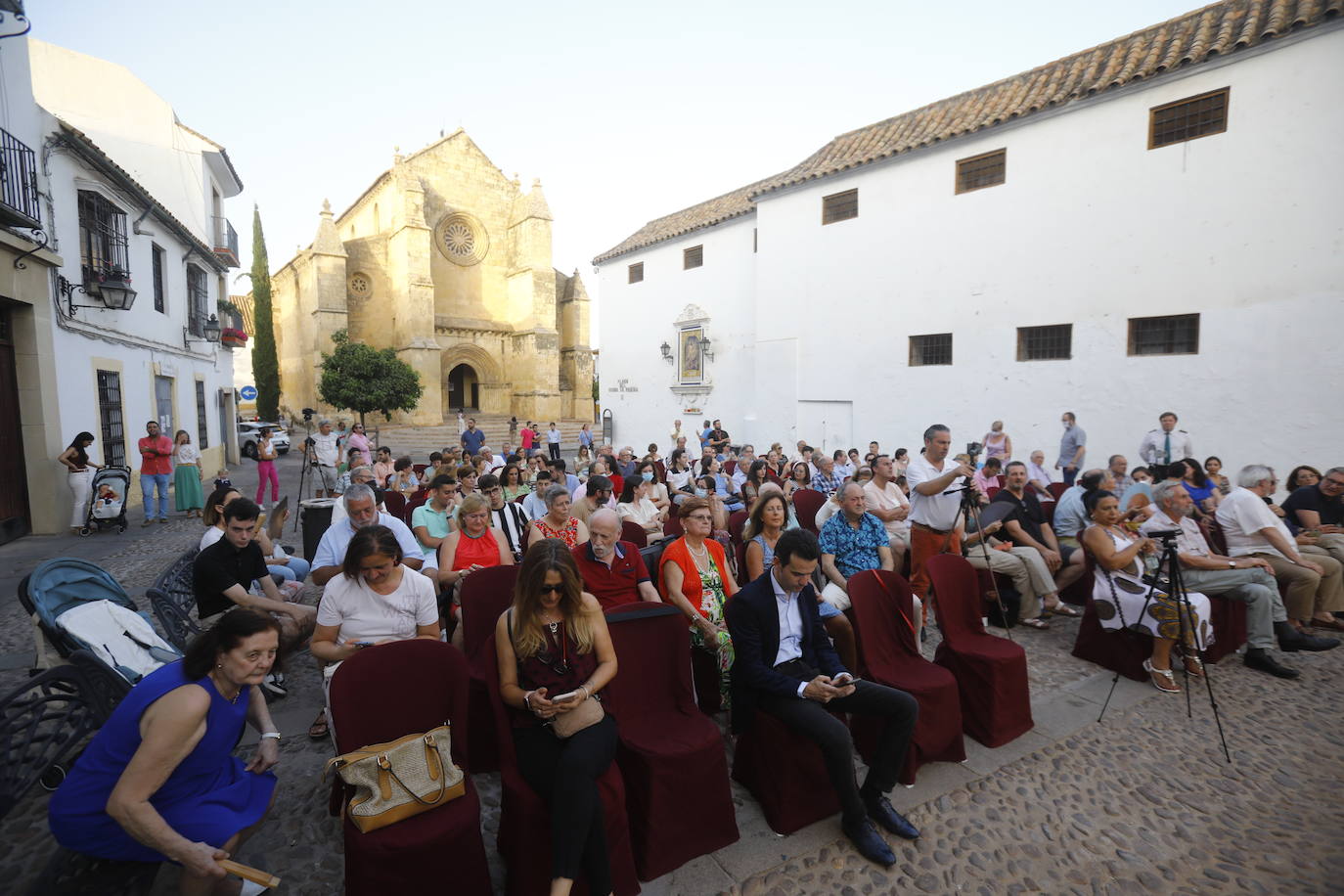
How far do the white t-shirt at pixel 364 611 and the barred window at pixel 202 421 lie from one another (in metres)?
16.4

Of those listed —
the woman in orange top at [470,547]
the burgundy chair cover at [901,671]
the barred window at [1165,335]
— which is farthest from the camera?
the barred window at [1165,335]

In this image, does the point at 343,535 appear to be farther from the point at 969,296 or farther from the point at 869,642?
the point at 969,296

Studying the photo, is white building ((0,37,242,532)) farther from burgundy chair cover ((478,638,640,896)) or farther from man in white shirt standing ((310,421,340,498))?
burgundy chair cover ((478,638,640,896))

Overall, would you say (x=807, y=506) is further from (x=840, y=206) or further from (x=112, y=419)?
(x=112, y=419)

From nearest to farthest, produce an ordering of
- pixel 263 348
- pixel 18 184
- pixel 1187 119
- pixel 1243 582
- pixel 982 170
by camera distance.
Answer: pixel 1243 582 < pixel 18 184 < pixel 1187 119 < pixel 982 170 < pixel 263 348

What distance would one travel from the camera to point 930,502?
554cm

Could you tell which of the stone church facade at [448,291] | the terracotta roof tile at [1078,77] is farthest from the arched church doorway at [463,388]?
the terracotta roof tile at [1078,77]

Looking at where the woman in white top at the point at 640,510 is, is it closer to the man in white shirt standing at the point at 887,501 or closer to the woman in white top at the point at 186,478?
the man in white shirt standing at the point at 887,501

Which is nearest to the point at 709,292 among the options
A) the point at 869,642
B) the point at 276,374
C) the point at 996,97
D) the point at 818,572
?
the point at 996,97

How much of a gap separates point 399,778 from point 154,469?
10.9 meters

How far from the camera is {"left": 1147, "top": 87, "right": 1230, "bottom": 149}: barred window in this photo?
920 centimetres

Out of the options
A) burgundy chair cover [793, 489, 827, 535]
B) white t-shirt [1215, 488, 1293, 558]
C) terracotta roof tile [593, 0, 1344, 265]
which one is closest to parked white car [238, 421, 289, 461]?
terracotta roof tile [593, 0, 1344, 265]

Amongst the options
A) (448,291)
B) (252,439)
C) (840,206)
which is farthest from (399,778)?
(448,291)

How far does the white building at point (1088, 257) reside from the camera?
8570mm
